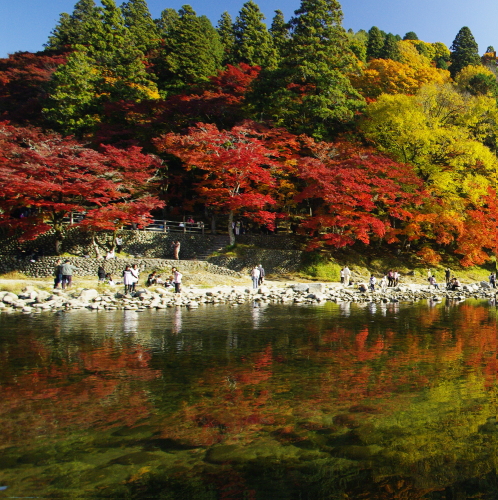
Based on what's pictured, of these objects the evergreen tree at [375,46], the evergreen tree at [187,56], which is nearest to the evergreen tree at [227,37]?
the evergreen tree at [187,56]

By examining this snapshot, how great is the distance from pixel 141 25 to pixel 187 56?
21.9 m

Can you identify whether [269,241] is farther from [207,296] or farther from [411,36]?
[411,36]

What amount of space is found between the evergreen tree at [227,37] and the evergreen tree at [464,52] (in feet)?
102

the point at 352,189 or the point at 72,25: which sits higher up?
the point at 72,25

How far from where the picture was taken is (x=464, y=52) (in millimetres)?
59000

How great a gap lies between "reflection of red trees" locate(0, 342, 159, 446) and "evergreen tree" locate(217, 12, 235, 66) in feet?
153

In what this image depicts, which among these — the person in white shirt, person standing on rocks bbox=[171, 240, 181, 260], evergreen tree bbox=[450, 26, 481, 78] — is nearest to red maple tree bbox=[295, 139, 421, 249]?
the person in white shirt

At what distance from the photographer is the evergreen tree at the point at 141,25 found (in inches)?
2212

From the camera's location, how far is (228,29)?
6144cm

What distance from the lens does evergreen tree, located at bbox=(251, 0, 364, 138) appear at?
102 ft

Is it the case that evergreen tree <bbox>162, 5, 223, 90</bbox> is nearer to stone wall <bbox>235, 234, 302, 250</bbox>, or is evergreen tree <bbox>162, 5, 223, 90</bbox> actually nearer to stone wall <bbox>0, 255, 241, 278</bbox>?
stone wall <bbox>235, 234, 302, 250</bbox>

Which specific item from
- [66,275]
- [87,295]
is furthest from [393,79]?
[87,295]

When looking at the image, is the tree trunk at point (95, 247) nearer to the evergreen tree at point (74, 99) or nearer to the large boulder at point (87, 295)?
the large boulder at point (87, 295)

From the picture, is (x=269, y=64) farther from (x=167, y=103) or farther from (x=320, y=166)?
(x=320, y=166)
